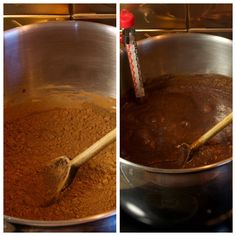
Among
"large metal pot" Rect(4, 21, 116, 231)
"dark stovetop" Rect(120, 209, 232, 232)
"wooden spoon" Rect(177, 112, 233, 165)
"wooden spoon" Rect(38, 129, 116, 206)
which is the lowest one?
"dark stovetop" Rect(120, 209, 232, 232)

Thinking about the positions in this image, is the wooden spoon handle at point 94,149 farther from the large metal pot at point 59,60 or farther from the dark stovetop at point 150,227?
the large metal pot at point 59,60

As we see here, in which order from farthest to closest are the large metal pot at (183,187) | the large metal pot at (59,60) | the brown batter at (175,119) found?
1. the large metal pot at (59,60)
2. the brown batter at (175,119)
3. the large metal pot at (183,187)

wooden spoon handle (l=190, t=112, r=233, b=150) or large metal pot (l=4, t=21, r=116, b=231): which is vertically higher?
large metal pot (l=4, t=21, r=116, b=231)

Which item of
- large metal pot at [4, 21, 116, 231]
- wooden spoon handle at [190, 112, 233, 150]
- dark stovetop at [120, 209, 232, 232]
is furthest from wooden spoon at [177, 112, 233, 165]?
large metal pot at [4, 21, 116, 231]

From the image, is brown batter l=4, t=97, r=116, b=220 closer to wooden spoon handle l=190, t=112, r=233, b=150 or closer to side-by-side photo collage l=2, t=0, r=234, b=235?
side-by-side photo collage l=2, t=0, r=234, b=235

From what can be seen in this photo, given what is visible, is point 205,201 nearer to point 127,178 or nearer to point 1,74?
point 127,178

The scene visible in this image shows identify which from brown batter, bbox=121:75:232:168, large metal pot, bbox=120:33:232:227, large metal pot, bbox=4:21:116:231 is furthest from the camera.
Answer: large metal pot, bbox=4:21:116:231

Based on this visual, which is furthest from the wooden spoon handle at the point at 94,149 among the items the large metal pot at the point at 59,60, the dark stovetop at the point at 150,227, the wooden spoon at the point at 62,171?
the large metal pot at the point at 59,60
